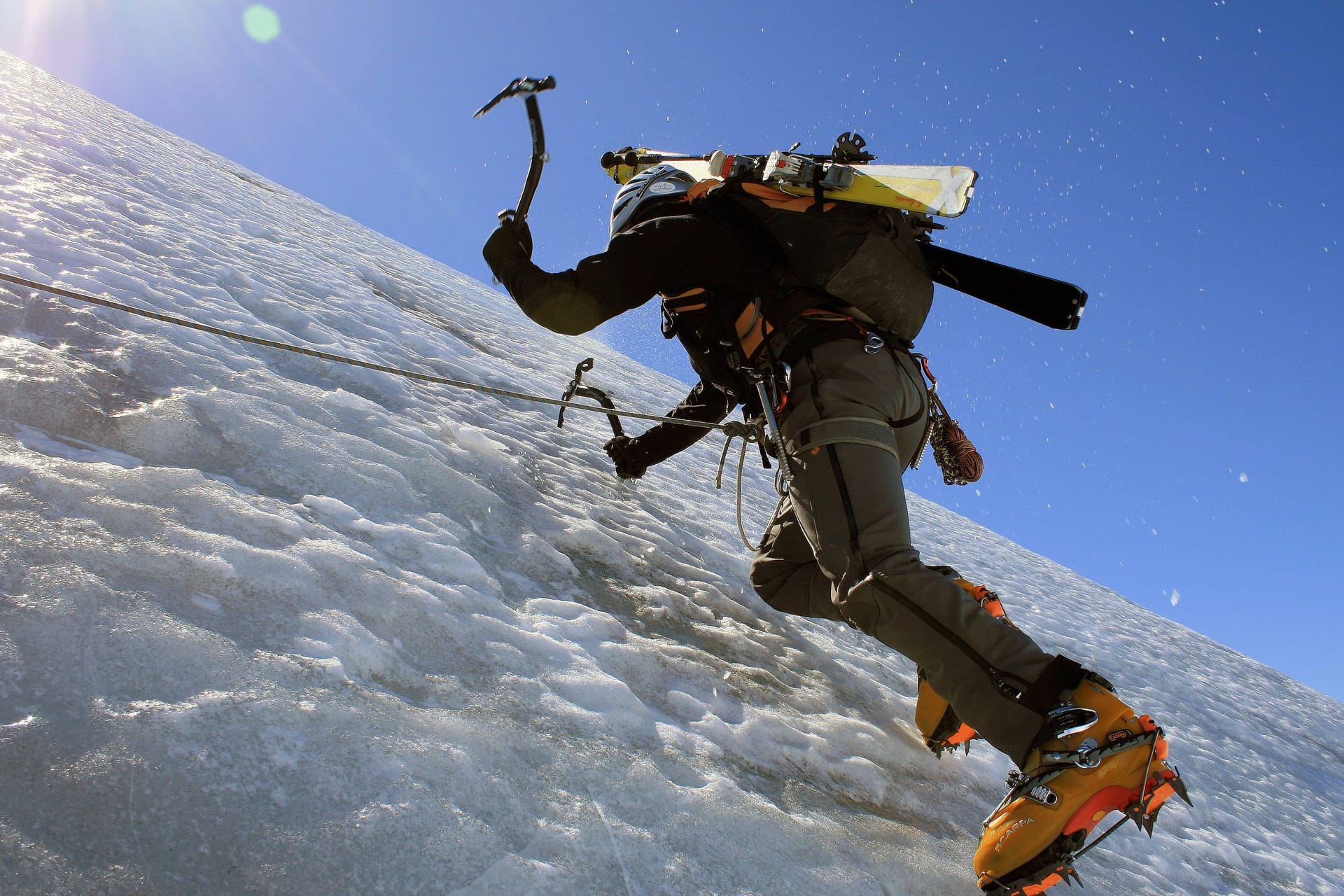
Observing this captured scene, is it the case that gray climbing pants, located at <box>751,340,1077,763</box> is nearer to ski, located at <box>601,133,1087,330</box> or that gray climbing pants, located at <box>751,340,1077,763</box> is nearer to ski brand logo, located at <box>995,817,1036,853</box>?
ski brand logo, located at <box>995,817,1036,853</box>

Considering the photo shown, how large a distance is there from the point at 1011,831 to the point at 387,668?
1494mm

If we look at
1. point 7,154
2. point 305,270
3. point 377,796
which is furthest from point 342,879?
Answer: point 7,154

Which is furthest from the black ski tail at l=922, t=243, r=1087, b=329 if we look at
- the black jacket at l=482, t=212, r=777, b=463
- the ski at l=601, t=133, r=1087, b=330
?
the black jacket at l=482, t=212, r=777, b=463

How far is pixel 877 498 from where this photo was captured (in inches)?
83.7

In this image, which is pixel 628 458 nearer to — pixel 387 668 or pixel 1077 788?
pixel 387 668

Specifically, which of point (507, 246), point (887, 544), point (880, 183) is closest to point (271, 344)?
point (507, 246)

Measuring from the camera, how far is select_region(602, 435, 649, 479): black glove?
3.98 m

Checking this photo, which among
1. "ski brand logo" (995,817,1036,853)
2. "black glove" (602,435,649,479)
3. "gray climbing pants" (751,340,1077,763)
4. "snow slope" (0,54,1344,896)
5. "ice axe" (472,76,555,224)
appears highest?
"ice axe" (472,76,555,224)

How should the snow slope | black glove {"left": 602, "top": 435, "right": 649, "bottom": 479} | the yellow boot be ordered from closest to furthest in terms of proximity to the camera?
the snow slope
the yellow boot
black glove {"left": 602, "top": 435, "right": 649, "bottom": 479}

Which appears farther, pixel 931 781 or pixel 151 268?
pixel 151 268

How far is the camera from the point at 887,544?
2102 millimetres

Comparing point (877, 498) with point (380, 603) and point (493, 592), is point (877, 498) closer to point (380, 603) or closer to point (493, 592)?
point (493, 592)

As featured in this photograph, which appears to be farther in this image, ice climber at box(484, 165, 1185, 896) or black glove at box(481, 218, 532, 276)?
black glove at box(481, 218, 532, 276)

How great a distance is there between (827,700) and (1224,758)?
9.60ft
